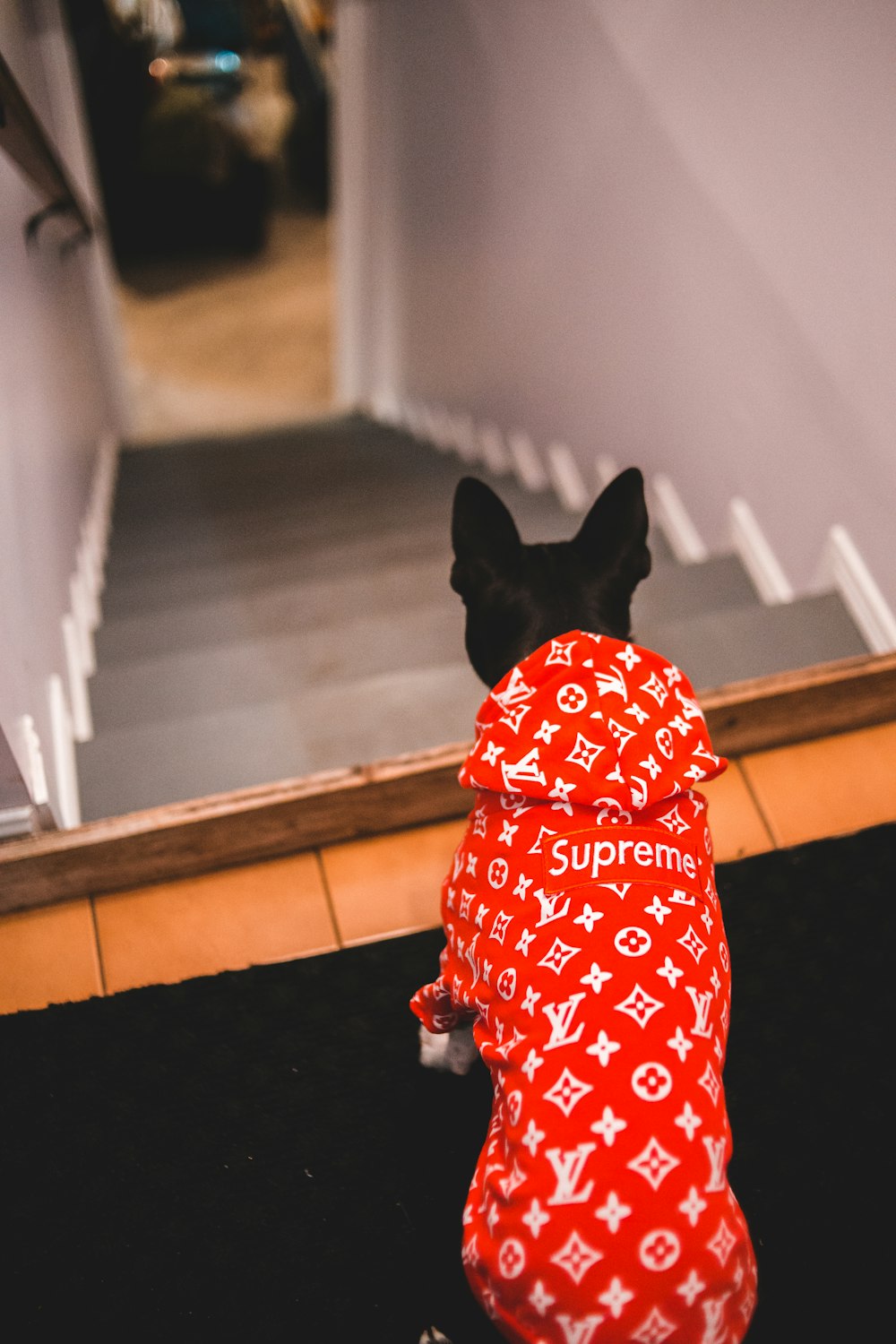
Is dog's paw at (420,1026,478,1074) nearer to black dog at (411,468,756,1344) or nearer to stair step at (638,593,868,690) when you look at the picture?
black dog at (411,468,756,1344)

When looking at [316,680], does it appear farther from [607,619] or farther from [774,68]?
[774,68]

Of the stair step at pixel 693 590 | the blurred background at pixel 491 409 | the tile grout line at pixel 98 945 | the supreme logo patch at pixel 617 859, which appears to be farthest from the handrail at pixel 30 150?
the supreme logo patch at pixel 617 859

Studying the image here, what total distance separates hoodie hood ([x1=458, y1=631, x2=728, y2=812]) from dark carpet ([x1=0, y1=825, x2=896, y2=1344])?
0.61m

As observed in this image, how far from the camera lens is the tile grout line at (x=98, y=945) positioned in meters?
1.44

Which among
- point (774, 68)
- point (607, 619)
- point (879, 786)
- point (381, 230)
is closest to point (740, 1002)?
point (879, 786)

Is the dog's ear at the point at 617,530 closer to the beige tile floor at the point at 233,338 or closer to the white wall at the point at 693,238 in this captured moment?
the white wall at the point at 693,238

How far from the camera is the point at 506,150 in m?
2.73

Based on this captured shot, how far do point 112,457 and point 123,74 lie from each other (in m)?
3.09

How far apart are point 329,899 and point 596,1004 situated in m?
0.79

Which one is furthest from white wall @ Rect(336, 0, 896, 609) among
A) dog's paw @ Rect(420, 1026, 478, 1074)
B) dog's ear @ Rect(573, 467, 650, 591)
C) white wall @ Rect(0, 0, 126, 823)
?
white wall @ Rect(0, 0, 126, 823)

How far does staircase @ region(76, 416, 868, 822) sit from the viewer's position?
5.28 ft

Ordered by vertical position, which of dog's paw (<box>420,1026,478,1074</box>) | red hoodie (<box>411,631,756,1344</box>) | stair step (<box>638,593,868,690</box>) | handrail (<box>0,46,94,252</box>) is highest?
handrail (<box>0,46,94,252</box>)

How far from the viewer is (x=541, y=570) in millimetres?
1242

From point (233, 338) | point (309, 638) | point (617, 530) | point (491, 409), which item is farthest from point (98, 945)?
point (233, 338)
